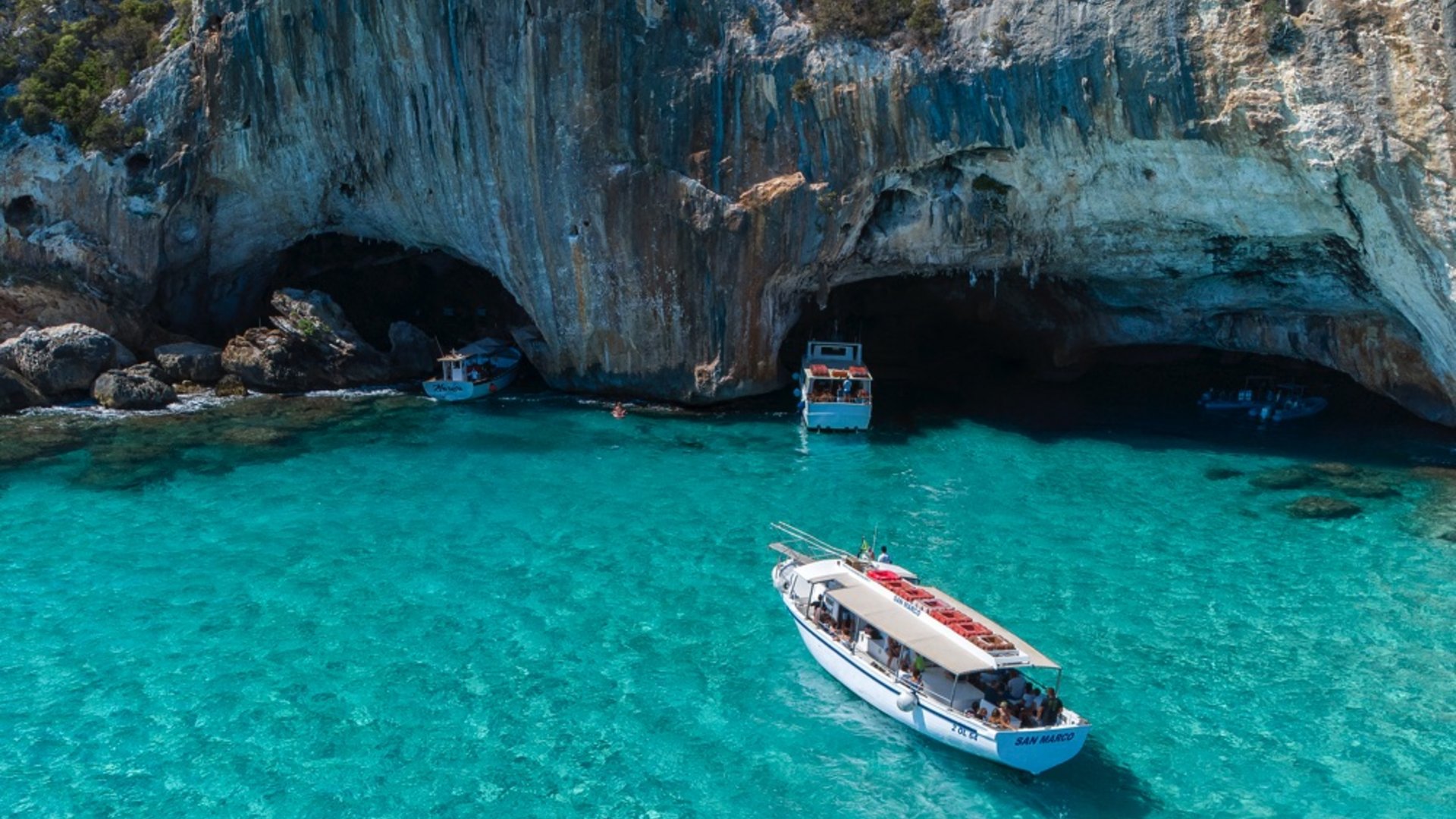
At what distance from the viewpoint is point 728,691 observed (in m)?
19.5

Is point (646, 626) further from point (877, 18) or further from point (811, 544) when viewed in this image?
point (877, 18)

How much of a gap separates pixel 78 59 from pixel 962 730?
3708 cm

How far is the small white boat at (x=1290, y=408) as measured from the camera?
3616cm

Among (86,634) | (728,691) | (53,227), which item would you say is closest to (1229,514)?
(728,691)

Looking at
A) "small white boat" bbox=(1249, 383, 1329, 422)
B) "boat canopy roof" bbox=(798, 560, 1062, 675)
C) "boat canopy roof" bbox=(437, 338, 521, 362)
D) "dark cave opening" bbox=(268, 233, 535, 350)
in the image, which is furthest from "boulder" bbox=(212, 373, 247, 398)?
"small white boat" bbox=(1249, 383, 1329, 422)

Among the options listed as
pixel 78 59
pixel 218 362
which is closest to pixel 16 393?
pixel 218 362

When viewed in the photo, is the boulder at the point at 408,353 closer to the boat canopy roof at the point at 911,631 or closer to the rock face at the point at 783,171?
the rock face at the point at 783,171

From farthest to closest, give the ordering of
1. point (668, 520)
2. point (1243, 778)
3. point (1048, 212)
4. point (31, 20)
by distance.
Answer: point (31, 20)
point (1048, 212)
point (668, 520)
point (1243, 778)

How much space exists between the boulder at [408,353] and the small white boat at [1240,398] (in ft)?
88.2

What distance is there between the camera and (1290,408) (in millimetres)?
36406

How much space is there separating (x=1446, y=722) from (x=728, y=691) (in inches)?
465

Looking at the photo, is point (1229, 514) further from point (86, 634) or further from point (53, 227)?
point (53, 227)

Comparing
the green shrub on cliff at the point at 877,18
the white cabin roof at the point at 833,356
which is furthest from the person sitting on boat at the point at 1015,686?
the white cabin roof at the point at 833,356

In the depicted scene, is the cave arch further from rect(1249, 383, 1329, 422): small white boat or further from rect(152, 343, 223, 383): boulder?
rect(1249, 383, 1329, 422): small white boat
